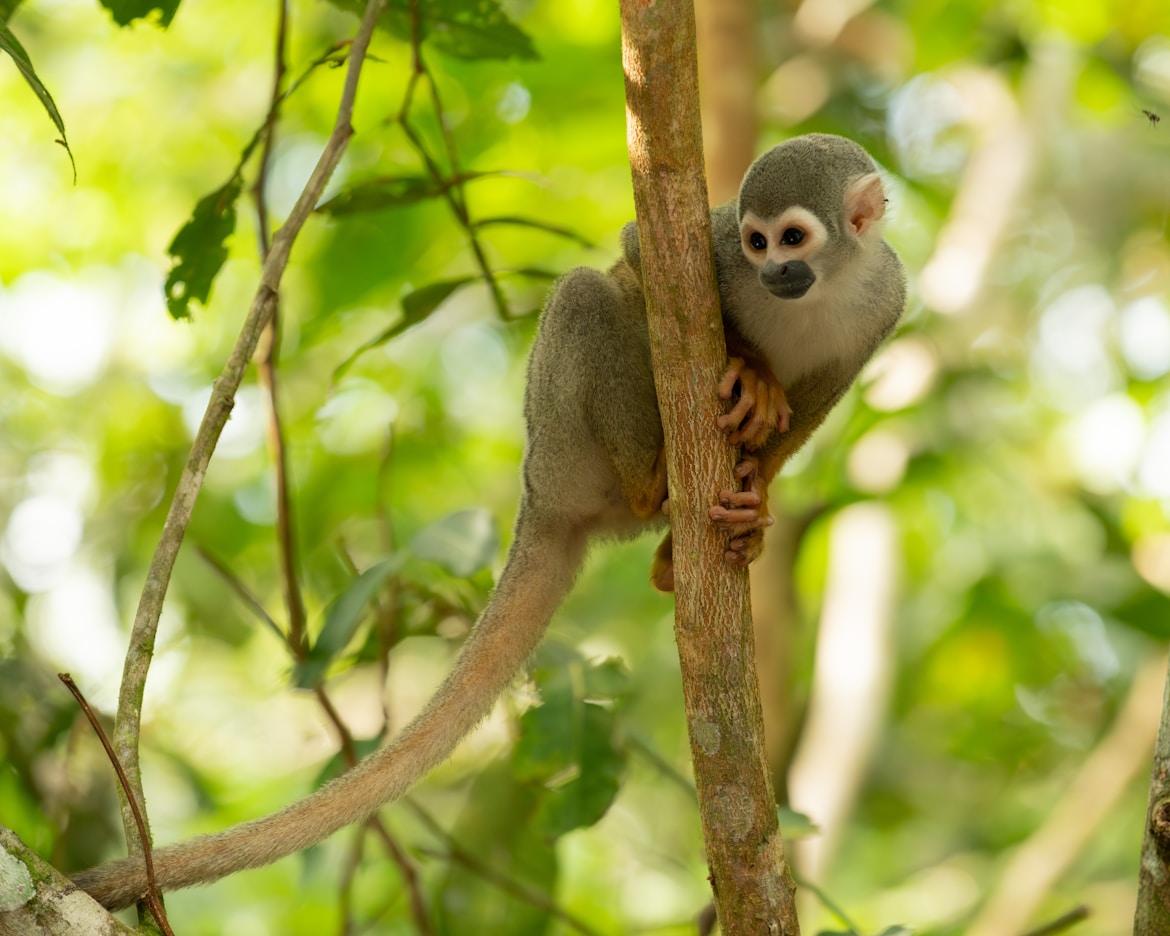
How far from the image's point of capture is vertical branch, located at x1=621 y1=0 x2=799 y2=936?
8.20 ft

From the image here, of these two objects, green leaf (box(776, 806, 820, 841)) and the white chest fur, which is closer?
green leaf (box(776, 806, 820, 841))

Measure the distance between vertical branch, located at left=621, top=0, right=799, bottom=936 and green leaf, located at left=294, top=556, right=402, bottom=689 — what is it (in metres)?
1.16

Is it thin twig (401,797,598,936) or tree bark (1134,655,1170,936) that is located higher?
thin twig (401,797,598,936)

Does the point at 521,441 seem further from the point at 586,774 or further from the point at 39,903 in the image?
the point at 39,903

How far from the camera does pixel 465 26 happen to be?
3639 millimetres

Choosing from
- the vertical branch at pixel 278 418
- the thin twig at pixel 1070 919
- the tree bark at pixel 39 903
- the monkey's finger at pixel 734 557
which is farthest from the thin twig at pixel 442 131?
the thin twig at pixel 1070 919

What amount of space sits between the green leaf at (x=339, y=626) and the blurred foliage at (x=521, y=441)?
0.37 metres

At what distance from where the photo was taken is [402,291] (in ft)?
17.6

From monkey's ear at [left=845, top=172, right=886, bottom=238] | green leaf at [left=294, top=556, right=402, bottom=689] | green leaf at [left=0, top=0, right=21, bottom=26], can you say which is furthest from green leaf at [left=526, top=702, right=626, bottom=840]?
green leaf at [left=0, top=0, right=21, bottom=26]

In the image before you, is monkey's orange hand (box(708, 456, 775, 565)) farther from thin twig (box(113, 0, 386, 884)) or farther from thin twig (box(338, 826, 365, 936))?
thin twig (box(338, 826, 365, 936))

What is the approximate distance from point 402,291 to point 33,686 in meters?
2.28

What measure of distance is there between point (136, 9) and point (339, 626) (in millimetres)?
1796

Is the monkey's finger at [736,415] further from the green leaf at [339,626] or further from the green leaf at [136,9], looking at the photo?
the green leaf at [136,9]

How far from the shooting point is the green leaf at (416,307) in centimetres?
354
